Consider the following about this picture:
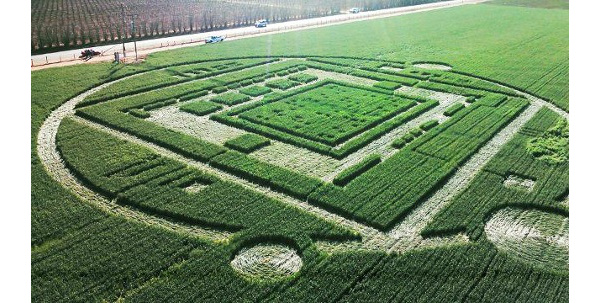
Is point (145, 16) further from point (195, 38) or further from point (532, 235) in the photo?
point (532, 235)

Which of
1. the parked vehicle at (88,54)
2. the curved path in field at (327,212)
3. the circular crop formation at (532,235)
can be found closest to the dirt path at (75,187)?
the curved path in field at (327,212)

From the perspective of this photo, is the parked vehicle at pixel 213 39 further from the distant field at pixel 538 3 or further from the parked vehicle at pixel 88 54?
the distant field at pixel 538 3

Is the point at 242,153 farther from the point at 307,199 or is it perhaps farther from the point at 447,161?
the point at 447,161

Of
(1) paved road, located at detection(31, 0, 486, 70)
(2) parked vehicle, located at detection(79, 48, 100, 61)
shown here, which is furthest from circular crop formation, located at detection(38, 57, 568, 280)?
(1) paved road, located at detection(31, 0, 486, 70)

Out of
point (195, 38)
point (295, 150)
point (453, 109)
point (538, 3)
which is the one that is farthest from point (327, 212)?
point (538, 3)

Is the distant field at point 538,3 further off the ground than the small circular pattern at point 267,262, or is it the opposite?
the distant field at point 538,3

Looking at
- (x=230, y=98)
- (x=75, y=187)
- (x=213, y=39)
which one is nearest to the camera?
(x=75, y=187)
